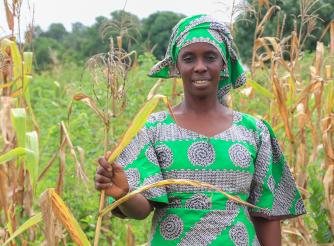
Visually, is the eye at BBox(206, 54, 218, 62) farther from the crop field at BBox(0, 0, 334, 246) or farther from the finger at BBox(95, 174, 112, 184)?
the finger at BBox(95, 174, 112, 184)

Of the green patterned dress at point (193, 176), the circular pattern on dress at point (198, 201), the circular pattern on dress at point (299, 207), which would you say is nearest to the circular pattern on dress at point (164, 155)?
the green patterned dress at point (193, 176)

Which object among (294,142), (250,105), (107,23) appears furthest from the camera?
(250,105)

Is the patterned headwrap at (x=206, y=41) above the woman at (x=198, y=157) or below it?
above

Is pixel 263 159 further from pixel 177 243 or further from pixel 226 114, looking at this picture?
pixel 177 243

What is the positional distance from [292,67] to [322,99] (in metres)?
0.19

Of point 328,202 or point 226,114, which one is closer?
point 226,114

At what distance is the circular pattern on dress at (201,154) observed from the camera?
6.26ft

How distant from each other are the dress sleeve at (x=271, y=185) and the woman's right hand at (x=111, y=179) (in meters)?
0.53

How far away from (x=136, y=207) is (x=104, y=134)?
1.19 metres

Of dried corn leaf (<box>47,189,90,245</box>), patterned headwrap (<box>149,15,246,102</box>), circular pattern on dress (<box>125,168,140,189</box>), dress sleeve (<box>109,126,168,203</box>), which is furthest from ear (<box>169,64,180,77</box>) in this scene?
dried corn leaf (<box>47,189,90,245</box>)

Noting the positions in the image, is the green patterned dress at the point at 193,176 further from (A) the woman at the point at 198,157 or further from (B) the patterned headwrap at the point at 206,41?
(B) the patterned headwrap at the point at 206,41

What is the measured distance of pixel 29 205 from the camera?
2.32 meters

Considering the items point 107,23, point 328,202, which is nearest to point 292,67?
point 328,202

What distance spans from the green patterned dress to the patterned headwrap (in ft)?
0.50
